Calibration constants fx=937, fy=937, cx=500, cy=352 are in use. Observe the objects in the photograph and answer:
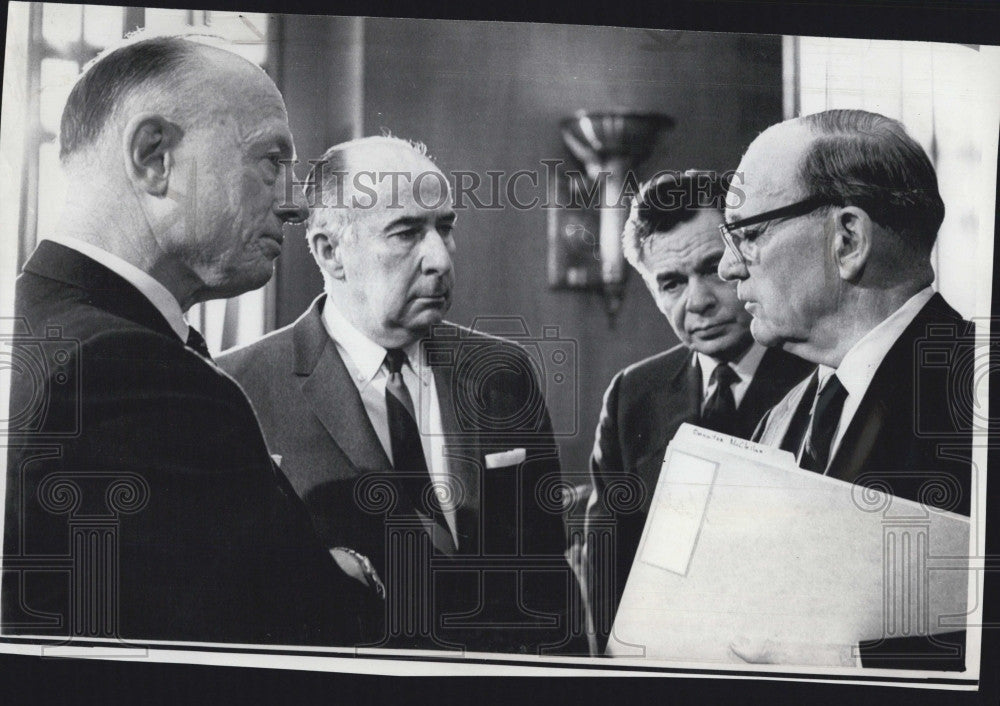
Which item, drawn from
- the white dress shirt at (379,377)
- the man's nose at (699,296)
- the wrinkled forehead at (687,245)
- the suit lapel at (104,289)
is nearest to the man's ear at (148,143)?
the suit lapel at (104,289)

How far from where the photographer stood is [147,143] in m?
2.62

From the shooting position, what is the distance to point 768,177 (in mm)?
2703

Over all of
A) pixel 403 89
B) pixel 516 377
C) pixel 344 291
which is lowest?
pixel 516 377

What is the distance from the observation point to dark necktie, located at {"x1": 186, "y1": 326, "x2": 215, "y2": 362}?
2.65m

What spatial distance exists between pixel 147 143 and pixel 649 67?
4.74ft

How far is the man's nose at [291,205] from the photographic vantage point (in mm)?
2670

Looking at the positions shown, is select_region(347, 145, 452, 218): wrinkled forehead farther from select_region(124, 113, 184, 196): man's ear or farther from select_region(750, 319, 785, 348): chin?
select_region(750, 319, 785, 348): chin

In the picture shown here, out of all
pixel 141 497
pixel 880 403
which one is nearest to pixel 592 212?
pixel 880 403

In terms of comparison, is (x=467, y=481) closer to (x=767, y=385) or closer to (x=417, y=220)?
(x=417, y=220)

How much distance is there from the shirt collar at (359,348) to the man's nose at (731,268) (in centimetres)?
91

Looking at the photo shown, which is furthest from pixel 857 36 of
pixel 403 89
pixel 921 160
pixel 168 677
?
pixel 168 677

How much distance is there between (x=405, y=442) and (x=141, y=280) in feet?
2.84

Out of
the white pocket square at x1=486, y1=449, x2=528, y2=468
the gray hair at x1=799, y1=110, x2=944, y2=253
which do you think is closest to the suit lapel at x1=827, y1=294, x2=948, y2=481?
the gray hair at x1=799, y1=110, x2=944, y2=253

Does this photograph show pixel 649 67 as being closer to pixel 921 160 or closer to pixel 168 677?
pixel 921 160
